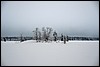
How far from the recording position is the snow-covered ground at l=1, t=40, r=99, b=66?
68.2 inches

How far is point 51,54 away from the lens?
68.7 inches

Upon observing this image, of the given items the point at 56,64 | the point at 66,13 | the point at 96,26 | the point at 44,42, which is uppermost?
the point at 66,13

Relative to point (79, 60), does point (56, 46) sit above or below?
above

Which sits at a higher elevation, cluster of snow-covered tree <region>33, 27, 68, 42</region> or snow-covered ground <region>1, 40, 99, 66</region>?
cluster of snow-covered tree <region>33, 27, 68, 42</region>

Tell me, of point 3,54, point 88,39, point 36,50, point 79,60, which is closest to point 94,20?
point 88,39

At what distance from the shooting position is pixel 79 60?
5.76 feet

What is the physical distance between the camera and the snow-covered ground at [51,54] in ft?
5.68

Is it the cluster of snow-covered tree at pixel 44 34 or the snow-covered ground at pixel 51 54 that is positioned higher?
the cluster of snow-covered tree at pixel 44 34

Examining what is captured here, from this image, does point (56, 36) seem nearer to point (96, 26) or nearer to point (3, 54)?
point (96, 26)

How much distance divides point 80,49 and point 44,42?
14.7 inches

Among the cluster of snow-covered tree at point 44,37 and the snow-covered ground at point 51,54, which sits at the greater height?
the cluster of snow-covered tree at point 44,37

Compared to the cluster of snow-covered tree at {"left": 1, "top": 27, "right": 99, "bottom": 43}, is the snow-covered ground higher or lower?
lower

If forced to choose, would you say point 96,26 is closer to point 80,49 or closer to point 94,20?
point 94,20

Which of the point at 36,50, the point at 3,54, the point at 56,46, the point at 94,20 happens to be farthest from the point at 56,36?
the point at 3,54
